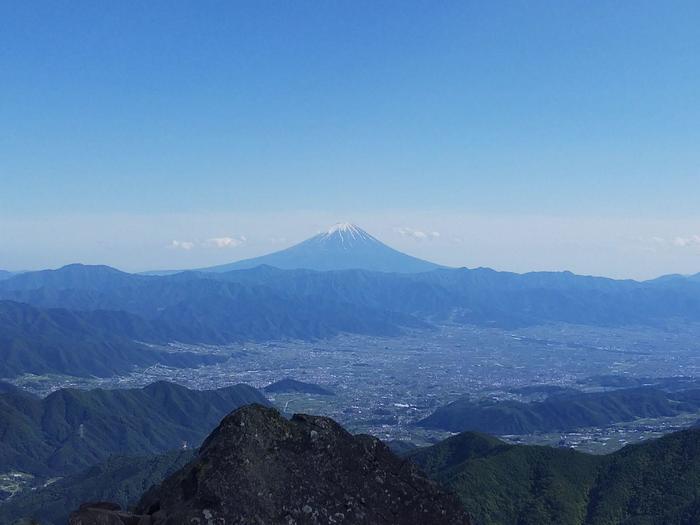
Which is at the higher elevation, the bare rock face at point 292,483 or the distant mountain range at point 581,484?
the bare rock face at point 292,483

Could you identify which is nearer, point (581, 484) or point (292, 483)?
point (292, 483)

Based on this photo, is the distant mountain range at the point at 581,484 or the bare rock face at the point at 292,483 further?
the distant mountain range at the point at 581,484

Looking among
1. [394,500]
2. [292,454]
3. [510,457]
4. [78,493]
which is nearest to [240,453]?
[292,454]

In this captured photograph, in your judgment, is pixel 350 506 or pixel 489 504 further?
pixel 489 504

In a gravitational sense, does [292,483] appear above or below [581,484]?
above

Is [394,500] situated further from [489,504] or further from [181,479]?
[489,504]

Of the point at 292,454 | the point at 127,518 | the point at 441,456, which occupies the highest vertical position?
the point at 292,454

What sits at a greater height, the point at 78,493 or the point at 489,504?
the point at 489,504

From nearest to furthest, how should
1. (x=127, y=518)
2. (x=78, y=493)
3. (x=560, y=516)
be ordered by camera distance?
(x=127, y=518) → (x=560, y=516) → (x=78, y=493)
